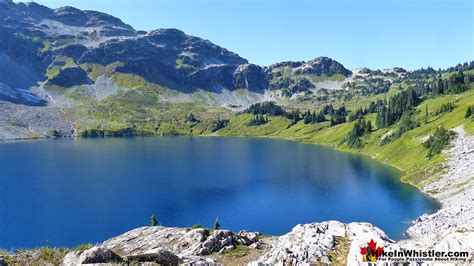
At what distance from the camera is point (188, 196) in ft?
326

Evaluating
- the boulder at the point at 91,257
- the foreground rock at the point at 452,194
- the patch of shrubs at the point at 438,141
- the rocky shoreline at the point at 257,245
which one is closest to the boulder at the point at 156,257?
the rocky shoreline at the point at 257,245

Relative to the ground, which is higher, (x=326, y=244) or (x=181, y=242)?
(x=326, y=244)

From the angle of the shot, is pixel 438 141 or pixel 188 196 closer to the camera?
pixel 188 196

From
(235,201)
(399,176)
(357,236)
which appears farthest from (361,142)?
(357,236)

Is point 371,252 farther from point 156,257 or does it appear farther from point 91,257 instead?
point 91,257

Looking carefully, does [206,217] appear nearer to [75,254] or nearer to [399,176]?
[75,254]

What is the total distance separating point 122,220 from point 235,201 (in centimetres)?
3111

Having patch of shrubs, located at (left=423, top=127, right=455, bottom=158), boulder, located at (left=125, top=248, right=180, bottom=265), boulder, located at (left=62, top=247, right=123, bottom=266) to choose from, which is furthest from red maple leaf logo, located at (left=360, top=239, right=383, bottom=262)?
patch of shrubs, located at (left=423, top=127, right=455, bottom=158)

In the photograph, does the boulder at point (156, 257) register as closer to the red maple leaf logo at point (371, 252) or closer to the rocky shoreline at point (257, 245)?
the rocky shoreline at point (257, 245)

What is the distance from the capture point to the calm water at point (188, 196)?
246 feet

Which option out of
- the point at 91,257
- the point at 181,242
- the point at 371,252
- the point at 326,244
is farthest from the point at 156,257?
the point at 181,242

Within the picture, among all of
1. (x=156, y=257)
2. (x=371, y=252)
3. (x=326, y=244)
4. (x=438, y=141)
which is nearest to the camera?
(x=156, y=257)

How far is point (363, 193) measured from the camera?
103 meters

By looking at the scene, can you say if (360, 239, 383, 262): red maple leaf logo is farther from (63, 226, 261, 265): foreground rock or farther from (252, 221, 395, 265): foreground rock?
(63, 226, 261, 265): foreground rock
